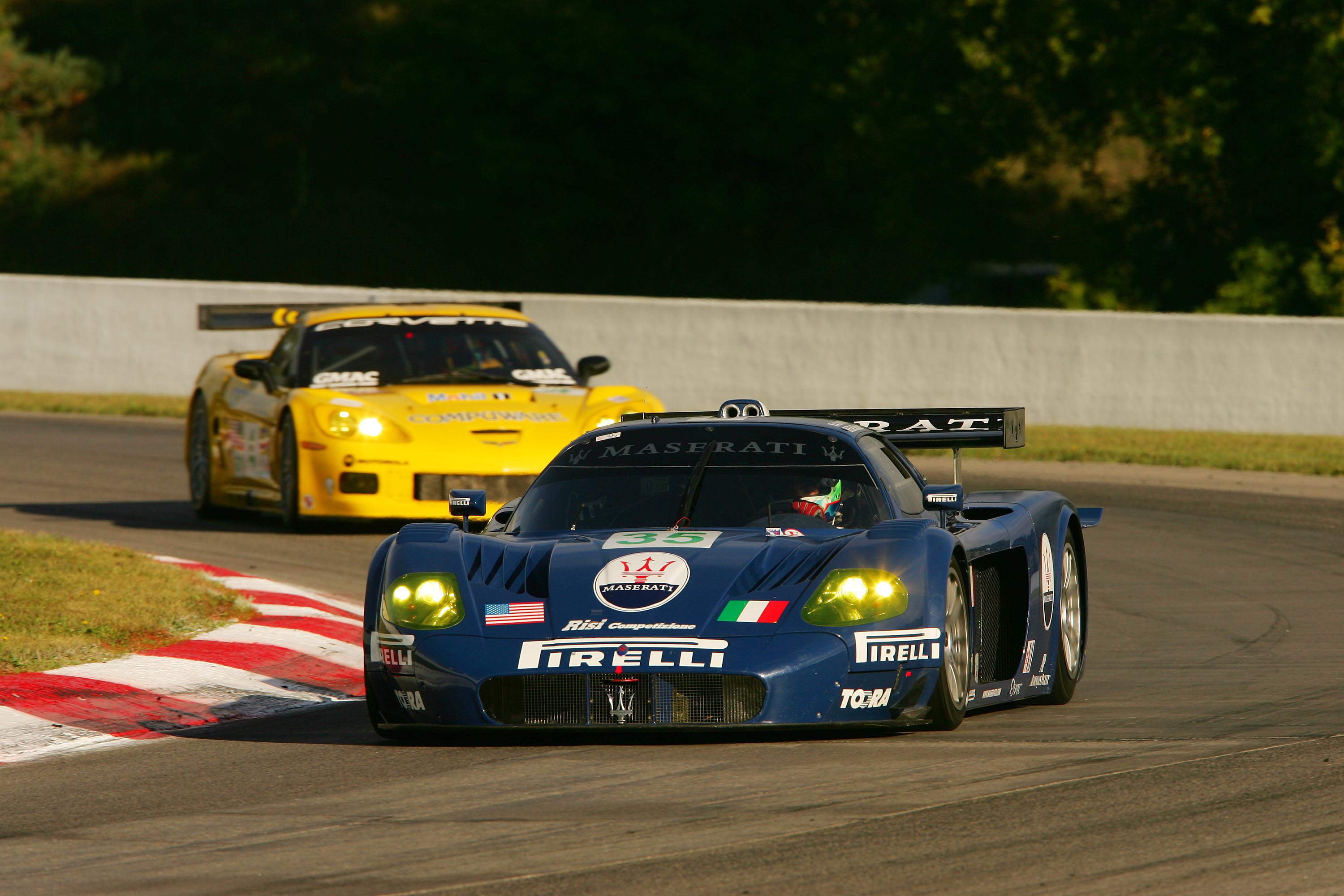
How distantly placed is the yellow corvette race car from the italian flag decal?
6449 millimetres

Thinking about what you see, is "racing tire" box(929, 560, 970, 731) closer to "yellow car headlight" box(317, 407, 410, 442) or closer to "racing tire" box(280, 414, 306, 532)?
"yellow car headlight" box(317, 407, 410, 442)

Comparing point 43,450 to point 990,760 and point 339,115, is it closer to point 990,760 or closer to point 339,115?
point 990,760

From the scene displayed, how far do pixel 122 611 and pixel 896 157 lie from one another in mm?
25118

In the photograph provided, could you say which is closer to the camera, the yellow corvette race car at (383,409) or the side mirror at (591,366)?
the yellow corvette race car at (383,409)

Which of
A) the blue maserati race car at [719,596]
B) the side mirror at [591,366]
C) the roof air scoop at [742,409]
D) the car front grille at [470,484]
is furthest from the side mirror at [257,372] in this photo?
the blue maserati race car at [719,596]

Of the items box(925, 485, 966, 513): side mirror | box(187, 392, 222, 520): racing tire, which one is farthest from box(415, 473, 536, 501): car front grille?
box(925, 485, 966, 513): side mirror

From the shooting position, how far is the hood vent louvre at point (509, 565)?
21.9ft

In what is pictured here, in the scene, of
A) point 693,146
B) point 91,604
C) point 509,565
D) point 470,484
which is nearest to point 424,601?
point 509,565

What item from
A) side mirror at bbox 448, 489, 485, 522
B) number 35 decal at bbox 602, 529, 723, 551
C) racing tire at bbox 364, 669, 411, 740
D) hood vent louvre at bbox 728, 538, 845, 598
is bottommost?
racing tire at bbox 364, 669, 411, 740

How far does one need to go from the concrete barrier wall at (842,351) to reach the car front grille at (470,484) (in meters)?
6.71

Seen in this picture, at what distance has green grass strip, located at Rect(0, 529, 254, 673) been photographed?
8.71 m

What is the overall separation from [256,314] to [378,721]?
28.4 ft

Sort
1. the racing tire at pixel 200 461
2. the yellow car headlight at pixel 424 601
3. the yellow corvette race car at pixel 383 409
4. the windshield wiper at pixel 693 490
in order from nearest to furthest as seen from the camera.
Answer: the yellow car headlight at pixel 424 601, the windshield wiper at pixel 693 490, the yellow corvette race car at pixel 383 409, the racing tire at pixel 200 461

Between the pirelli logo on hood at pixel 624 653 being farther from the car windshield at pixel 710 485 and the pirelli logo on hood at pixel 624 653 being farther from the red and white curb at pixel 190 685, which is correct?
the red and white curb at pixel 190 685
